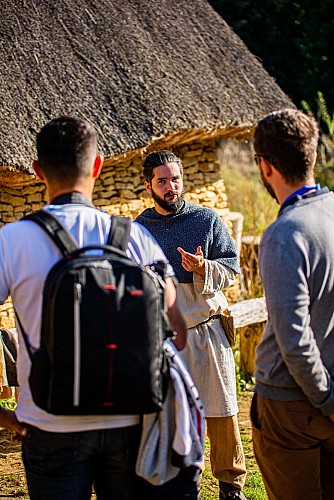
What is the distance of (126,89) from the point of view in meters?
8.27

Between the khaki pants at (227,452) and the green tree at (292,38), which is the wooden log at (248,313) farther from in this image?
the green tree at (292,38)

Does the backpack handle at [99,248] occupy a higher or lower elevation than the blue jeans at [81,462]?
higher

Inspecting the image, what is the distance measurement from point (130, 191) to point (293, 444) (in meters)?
5.78

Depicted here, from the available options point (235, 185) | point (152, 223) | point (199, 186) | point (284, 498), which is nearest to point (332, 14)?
point (235, 185)

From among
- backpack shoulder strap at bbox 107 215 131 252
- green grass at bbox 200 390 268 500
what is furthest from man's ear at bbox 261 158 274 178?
green grass at bbox 200 390 268 500

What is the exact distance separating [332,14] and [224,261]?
15082 millimetres

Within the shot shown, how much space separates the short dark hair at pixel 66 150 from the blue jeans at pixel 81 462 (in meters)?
0.81

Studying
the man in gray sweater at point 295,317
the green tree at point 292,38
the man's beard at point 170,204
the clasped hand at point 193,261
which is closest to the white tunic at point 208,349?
the clasped hand at point 193,261

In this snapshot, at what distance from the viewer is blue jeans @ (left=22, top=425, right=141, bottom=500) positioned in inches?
Answer: 95.8

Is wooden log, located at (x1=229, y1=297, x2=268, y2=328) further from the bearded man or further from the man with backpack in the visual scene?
the man with backpack

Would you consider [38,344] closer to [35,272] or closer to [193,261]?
[35,272]

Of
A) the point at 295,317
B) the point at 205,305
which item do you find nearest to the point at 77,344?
the point at 295,317

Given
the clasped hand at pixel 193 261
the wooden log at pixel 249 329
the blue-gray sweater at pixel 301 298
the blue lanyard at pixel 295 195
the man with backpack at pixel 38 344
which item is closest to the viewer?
the man with backpack at pixel 38 344

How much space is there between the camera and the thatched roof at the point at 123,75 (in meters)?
7.58
